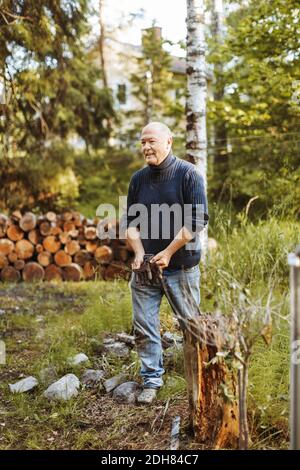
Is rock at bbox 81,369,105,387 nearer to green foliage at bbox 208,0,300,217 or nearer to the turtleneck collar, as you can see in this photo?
the turtleneck collar

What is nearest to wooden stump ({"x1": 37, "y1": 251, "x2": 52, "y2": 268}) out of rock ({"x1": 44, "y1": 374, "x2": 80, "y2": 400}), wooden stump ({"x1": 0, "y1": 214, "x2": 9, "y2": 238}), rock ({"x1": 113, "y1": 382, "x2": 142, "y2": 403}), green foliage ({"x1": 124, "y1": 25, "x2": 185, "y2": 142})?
wooden stump ({"x1": 0, "y1": 214, "x2": 9, "y2": 238})

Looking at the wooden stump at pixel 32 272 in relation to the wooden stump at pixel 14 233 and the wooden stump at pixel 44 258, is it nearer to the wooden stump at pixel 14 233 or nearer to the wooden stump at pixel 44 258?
the wooden stump at pixel 44 258

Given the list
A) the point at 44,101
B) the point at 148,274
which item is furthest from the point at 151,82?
the point at 148,274

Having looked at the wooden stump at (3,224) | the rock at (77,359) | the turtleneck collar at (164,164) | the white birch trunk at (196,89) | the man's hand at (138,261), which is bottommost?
the rock at (77,359)

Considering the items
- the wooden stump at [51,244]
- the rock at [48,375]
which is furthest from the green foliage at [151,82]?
the rock at [48,375]

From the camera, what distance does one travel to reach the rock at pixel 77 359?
3.98 metres

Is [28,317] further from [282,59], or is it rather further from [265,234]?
[282,59]

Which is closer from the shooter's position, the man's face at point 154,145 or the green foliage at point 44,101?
the man's face at point 154,145

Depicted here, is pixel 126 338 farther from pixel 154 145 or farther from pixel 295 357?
pixel 295 357

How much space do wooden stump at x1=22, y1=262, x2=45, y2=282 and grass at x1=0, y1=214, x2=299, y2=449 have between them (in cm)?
212

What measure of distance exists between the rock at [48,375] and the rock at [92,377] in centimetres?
24

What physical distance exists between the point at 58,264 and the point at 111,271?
32.7 inches

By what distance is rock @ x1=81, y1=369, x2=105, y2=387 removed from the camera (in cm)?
369

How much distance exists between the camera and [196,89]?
18.3ft
